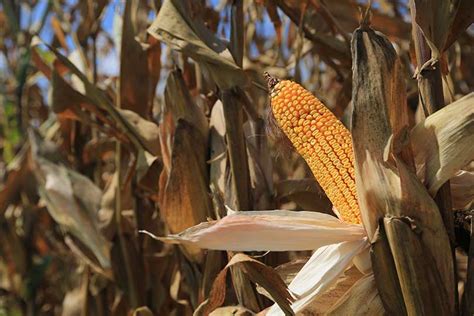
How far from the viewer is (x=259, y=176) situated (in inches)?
48.0

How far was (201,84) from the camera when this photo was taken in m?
1.47

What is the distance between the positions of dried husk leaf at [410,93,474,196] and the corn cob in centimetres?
10

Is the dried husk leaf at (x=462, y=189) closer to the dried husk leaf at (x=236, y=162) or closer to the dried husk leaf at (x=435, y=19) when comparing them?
the dried husk leaf at (x=435, y=19)

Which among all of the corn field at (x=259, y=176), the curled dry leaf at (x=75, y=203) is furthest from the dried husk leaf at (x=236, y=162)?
the curled dry leaf at (x=75, y=203)

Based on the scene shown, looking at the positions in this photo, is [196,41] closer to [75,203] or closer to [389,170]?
[389,170]

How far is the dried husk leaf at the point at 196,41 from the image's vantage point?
3.76 ft

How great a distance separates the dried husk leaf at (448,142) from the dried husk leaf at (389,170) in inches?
0.9

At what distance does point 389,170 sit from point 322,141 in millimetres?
118

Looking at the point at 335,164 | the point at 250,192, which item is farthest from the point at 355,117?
the point at 250,192

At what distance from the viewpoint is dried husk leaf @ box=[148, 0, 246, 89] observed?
1147 mm

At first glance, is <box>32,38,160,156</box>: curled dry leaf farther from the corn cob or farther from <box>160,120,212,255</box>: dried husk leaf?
the corn cob

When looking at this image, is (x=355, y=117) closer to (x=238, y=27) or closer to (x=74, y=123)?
(x=238, y=27)

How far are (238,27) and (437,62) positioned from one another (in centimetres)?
47

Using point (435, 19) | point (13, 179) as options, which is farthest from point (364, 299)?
point (13, 179)
